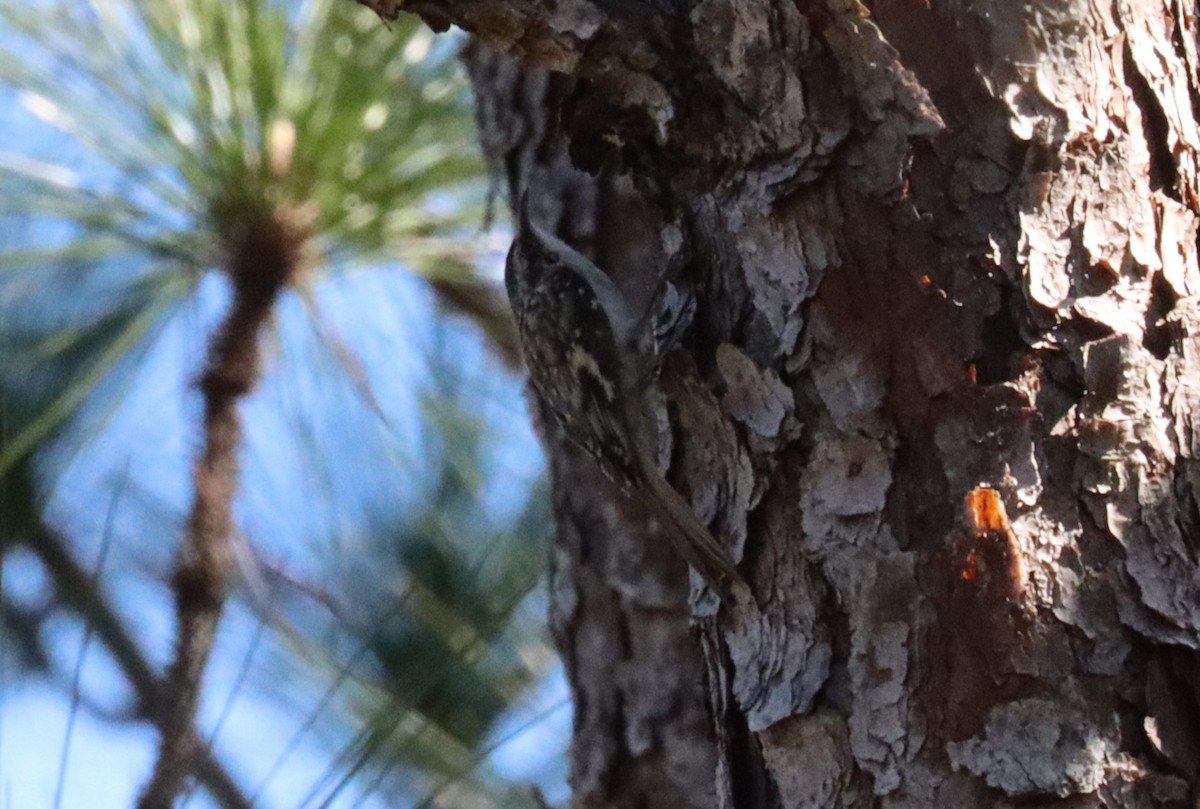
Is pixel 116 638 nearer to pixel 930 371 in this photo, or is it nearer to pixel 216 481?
pixel 216 481

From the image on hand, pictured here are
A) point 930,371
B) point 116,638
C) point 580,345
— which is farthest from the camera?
point 580,345

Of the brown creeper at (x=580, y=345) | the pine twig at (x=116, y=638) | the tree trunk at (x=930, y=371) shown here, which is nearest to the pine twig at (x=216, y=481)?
the pine twig at (x=116, y=638)

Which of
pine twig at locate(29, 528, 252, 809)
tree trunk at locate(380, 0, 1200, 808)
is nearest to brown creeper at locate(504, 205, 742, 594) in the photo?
tree trunk at locate(380, 0, 1200, 808)

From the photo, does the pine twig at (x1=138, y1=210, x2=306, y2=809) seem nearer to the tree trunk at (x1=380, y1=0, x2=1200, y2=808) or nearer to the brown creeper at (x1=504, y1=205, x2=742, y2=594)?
the brown creeper at (x1=504, y1=205, x2=742, y2=594)

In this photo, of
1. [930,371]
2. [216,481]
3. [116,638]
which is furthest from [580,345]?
[930,371]

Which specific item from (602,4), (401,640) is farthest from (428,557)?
(602,4)

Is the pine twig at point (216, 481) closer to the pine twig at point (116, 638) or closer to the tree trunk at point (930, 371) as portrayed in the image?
the pine twig at point (116, 638)
